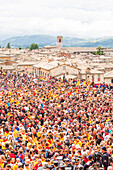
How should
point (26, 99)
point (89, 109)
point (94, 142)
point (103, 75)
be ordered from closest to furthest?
point (94, 142) → point (89, 109) → point (26, 99) → point (103, 75)

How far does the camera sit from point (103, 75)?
183 ft

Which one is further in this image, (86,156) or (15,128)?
(15,128)

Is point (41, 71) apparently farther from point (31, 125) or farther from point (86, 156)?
point (86, 156)

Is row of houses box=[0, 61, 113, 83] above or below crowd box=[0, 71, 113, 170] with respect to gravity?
below

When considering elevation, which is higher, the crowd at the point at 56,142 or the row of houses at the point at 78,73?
the crowd at the point at 56,142

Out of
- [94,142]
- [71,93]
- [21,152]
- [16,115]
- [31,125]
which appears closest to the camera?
[21,152]

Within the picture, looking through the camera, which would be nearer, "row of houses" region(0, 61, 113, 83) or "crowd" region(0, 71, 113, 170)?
"crowd" region(0, 71, 113, 170)

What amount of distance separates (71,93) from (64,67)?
2735 centimetres

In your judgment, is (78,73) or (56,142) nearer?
(56,142)

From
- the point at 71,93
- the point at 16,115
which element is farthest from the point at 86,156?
the point at 71,93

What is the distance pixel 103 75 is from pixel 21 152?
45473 millimetres

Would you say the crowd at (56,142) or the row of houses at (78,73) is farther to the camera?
the row of houses at (78,73)

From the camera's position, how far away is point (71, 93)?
30.3 meters

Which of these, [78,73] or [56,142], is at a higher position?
[56,142]
